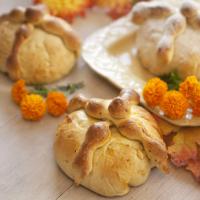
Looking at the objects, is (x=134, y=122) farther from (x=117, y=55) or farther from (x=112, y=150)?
(x=117, y=55)

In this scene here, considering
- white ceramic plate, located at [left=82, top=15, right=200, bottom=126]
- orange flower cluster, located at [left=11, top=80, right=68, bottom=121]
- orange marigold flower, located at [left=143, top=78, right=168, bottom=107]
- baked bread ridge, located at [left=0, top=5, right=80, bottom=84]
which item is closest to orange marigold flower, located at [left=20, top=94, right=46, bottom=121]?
orange flower cluster, located at [left=11, top=80, right=68, bottom=121]

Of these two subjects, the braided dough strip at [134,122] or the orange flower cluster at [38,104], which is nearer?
the braided dough strip at [134,122]

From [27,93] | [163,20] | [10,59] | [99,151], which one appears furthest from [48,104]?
[163,20]

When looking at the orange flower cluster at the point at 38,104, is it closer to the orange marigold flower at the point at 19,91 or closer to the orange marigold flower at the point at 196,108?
the orange marigold flower at the point at 19,91

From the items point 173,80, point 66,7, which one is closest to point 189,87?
point 173,80

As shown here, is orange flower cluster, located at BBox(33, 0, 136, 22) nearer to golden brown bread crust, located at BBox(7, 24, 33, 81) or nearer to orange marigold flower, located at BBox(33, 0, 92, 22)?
orange marigold flower, located at BBox(33, 0, 92, 22)

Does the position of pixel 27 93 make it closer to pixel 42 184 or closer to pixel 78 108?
pixel 78 108

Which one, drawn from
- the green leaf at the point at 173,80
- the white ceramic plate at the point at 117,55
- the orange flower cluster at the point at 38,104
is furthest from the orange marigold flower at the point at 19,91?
the green leaf at the point at 173,80
